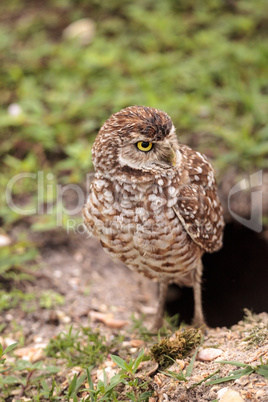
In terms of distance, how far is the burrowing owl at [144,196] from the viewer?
8.92 feet

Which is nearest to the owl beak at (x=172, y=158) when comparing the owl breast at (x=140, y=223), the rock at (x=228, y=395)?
the owl breast at (x=140, y=223)

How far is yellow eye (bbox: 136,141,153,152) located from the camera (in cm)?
270

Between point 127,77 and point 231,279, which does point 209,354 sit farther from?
point 127,77

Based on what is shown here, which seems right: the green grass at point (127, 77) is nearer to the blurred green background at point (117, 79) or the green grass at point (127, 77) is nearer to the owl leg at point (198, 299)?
the blurred green background at point (117, 79)

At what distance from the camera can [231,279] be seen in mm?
4309

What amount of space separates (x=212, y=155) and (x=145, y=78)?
1201 mm

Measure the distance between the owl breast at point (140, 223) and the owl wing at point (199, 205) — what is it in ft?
0.17

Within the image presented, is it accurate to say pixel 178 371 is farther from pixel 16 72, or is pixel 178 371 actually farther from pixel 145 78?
pixel 16 72

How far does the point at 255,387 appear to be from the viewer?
228 cm

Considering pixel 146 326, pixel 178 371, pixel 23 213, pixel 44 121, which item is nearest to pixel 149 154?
pixel 178 371

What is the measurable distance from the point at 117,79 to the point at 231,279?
91.6 inches

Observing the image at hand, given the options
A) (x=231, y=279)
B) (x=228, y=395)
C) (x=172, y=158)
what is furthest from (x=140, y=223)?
(x=231, y=279)

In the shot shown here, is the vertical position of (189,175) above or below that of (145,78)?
below

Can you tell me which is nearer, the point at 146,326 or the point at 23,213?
the point at 146,326
